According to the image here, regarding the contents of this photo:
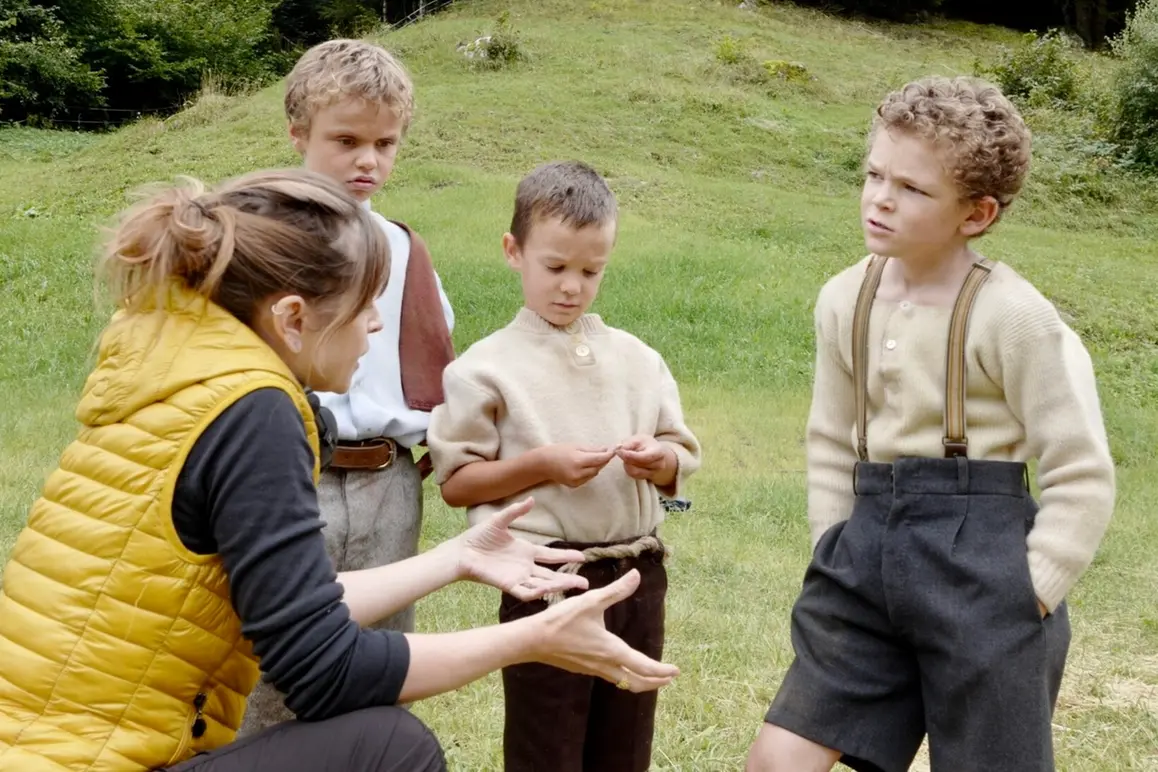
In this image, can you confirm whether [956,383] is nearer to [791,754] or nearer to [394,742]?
[791,754]

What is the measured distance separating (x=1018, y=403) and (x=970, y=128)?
1.68 feet

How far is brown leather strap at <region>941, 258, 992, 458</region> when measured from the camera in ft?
7.14

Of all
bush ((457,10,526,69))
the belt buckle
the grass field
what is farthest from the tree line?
the belt buckle

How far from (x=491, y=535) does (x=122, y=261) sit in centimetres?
84

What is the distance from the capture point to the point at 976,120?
2.21 m

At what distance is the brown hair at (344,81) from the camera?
2.64 m

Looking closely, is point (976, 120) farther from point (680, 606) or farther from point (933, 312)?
point (680, 606)

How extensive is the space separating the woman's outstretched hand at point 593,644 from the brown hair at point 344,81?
127 centimetres

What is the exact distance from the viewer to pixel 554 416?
2473 millimetres

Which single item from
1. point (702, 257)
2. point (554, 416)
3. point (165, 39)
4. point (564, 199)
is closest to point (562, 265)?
point (564, 199)

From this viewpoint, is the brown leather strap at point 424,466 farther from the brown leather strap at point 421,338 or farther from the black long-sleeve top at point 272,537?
the black long-sleeve top at point 272,537

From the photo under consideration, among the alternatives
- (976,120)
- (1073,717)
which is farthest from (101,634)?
(1073,717)

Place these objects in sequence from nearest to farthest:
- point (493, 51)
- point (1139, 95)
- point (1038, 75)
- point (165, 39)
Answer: point (1139, 95) → point (493, 51) → point (1038, 75) → point (165, 39)

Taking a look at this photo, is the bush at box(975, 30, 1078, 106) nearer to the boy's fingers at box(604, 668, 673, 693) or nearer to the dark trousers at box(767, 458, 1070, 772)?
the dark trousers at box(767, 458, 1070, 772)
